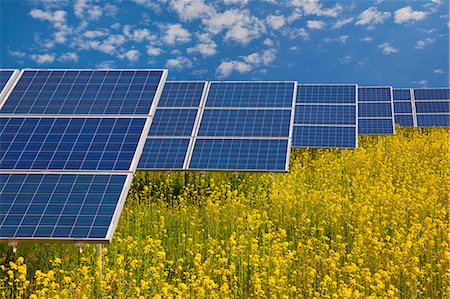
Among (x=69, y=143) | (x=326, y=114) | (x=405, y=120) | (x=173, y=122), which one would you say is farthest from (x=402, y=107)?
(x=69, y=143)

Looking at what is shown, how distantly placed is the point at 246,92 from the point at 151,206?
6.66 m

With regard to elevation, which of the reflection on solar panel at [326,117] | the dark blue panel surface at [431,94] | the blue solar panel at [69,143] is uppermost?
the dark blue panel surface at [431,94]

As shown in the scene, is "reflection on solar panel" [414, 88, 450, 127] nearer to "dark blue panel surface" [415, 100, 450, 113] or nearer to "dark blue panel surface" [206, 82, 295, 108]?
"dark blue panel surface" [415, 100, 450, 113]

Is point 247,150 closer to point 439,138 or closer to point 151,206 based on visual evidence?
point 151,206

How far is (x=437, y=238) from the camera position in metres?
11.3

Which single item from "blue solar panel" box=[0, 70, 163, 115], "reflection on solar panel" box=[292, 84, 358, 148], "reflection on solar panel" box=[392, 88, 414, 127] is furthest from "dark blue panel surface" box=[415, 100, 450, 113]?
"blue solar panel" box=[0, 70, 163, 115]

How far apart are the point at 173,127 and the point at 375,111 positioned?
15250mm

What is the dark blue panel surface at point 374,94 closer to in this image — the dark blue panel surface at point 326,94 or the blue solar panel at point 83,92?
the dark blue panel surface at point 326,94

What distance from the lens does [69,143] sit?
449 inches

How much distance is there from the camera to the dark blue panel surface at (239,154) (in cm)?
1495

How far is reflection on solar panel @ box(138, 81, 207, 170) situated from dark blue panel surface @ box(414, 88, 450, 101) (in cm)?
1870

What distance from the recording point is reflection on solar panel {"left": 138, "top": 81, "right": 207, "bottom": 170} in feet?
51.0

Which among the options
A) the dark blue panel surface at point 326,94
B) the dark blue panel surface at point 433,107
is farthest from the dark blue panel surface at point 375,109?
the dark blue panel surface at point 433,107

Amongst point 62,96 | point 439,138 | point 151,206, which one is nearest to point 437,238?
point 151,206
